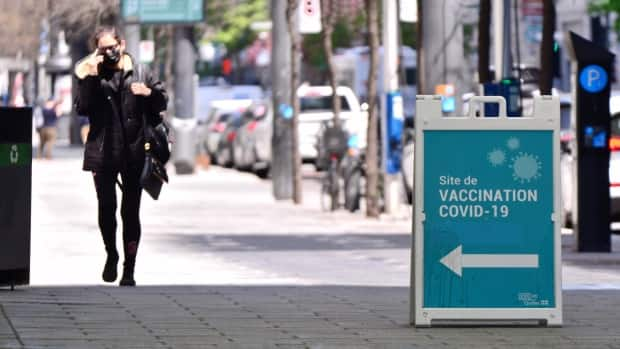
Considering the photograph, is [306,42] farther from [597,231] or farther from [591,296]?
[591,296]

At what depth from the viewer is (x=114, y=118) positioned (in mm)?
14031

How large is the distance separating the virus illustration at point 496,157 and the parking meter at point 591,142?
25.9 ft

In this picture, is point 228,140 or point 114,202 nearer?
point 114,202

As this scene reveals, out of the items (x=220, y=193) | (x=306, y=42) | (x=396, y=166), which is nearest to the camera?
(x=396, y=166)

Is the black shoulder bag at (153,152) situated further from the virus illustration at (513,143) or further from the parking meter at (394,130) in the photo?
the parking meter at (394,130)

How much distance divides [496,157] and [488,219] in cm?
32

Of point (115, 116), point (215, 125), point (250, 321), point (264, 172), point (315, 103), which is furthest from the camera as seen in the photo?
point (215, 125)

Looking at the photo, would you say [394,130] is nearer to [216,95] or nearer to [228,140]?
[228,140]

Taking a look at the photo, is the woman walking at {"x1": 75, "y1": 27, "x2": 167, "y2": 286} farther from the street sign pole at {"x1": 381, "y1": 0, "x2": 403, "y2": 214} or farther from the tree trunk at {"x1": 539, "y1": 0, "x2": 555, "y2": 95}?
the street sign pole at {"x1": 381, "y1": 0, "x2": 403, "y2": 214}

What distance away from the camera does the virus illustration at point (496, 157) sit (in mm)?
11086

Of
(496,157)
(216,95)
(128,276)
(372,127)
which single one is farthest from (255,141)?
(496,157)

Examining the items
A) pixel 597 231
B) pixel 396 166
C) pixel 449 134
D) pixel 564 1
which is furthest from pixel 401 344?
pixel 564 1

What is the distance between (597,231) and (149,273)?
4.13m

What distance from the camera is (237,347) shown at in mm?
10016
